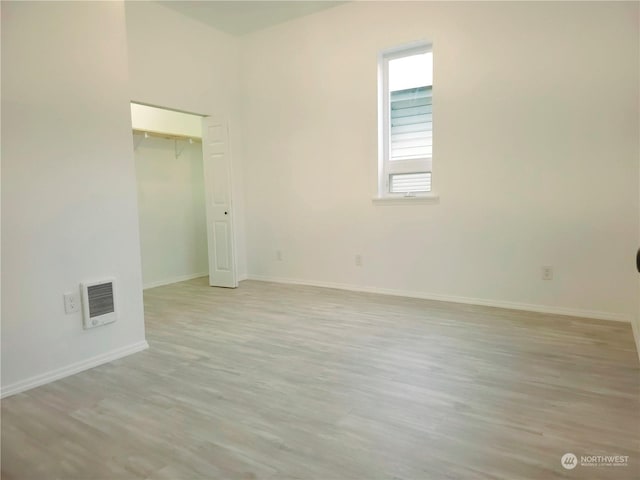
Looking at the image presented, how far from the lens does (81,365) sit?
2539 millimetres

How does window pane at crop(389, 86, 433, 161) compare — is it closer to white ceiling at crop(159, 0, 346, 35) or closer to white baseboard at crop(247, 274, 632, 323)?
white ceiling at crop(159, 0, 346, 35)

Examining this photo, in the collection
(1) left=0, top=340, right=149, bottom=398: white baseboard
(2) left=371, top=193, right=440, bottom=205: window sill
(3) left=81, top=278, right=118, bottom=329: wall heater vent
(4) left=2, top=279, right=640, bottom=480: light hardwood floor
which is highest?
(2) left=371, top=193, right=440, bottom=205: window sill

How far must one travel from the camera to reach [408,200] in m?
4.18

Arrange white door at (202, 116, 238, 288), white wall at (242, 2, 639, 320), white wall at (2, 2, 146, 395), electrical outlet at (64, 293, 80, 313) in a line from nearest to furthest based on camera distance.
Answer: white wall at (2, 2, 146, 395) < electrical outlet at (64, 293, 80, 313) < white wall at (242, 2, 639, 320) < white door at (202, 116, 238, 288)

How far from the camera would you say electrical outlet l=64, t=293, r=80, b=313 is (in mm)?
2463

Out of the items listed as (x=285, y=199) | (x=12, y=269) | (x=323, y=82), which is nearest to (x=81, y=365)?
(x=12, y=269)

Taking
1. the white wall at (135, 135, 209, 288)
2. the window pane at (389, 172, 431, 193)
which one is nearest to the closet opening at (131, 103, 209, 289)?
the white wall at (135, 135, 209, 288)

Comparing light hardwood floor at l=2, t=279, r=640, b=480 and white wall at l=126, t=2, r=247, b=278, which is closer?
light hardwood floor at l=2, t=279, r=640, b=480

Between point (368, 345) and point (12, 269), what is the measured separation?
2174 millimetres

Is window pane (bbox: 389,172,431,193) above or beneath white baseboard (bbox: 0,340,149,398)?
above

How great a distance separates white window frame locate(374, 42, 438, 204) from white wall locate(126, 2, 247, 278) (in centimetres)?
185

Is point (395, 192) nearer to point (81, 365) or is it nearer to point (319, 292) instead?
point (319, 292)

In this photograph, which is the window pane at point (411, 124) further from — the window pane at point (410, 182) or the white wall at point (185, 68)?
the white wall at point (185, 68)

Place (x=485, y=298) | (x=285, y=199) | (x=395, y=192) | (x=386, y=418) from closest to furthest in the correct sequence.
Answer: (x=386, y=418) < (x=485, y=298) < (x=395, y=192) < (x=285, y=199)
